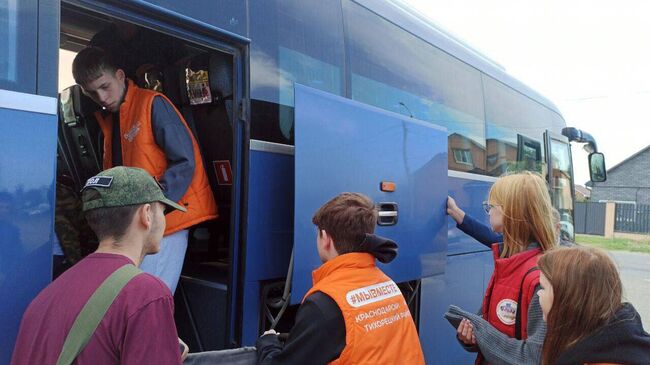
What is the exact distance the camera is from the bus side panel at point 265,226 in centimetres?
255

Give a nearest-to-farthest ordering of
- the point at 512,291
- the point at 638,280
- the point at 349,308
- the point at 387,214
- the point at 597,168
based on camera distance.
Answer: the point at 349,308 < the point at 512,291 < the point at 387,214 < the point at 597,168 < the point at 638,280

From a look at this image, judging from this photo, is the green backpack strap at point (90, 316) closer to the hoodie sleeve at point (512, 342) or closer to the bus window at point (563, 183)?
the hoodie sleeve at point (512, 342)

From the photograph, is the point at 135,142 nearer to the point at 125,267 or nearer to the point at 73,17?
the point at 73,17

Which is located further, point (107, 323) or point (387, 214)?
point (387, 214)

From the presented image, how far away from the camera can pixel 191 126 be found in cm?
314

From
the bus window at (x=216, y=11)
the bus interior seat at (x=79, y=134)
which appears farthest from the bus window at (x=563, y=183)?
the bus interior seat at (x=79, y=134)

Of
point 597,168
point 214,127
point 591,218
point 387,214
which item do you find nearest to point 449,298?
point 387,214

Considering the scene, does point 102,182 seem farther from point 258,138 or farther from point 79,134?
point 79,134

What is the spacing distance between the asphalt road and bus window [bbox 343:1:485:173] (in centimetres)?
312

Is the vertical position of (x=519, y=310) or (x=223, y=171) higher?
(x=223, y=171)

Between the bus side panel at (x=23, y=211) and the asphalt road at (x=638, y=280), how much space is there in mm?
6291

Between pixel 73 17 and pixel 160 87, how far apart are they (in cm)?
61

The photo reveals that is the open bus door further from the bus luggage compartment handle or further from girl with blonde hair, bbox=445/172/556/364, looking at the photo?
girl with blonde hair, bbox=445/172/556/364

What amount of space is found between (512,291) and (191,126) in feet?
6.66
